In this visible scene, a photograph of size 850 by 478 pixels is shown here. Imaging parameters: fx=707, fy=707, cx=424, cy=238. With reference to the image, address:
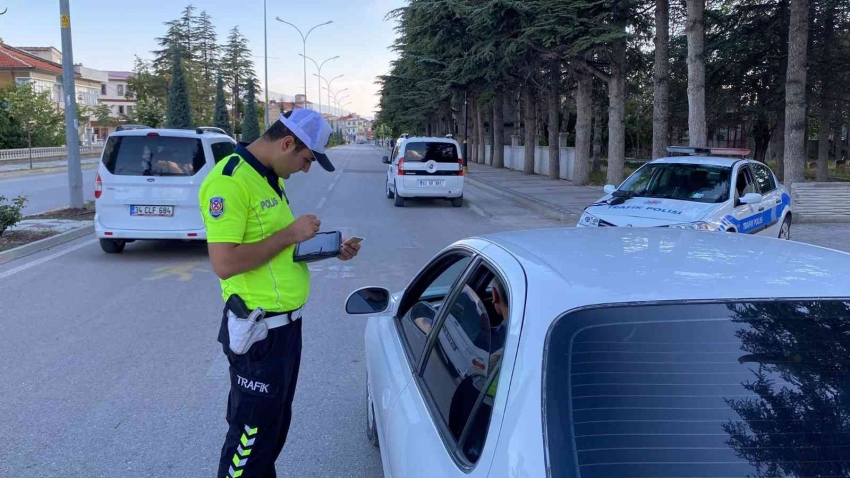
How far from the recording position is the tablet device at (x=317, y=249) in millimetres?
2895

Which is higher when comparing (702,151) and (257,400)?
(702,151)

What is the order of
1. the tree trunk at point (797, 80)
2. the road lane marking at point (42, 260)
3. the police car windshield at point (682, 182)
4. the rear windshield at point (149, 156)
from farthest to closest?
the tree trunk at point (797, 80) < the rear windshield at point (149, 156) < the police car windshield at point (682, 182) < the road lane marking at point (42, 260)

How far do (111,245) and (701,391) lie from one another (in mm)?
10597

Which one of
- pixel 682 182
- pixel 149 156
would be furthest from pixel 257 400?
pixel 682 182

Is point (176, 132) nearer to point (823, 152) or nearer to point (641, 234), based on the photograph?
point (641, 234)

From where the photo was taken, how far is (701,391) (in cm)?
190

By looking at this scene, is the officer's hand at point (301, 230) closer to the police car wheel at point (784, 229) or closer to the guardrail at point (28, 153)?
the police car wheel at point (784, 229)

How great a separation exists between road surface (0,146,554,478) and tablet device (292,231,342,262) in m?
1.56

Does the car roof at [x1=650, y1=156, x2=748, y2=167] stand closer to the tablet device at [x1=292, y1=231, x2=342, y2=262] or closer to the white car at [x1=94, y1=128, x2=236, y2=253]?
the white car at [x1=94, y1=128, x2=236, y2=253]

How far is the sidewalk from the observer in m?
17.7

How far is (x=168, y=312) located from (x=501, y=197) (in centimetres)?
1703

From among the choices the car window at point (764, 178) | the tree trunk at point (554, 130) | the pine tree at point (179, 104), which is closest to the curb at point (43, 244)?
the car window at point (764, 178)

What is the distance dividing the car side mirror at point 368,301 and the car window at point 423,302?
0.37ft

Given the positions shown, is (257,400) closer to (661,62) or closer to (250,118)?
(661,62)
